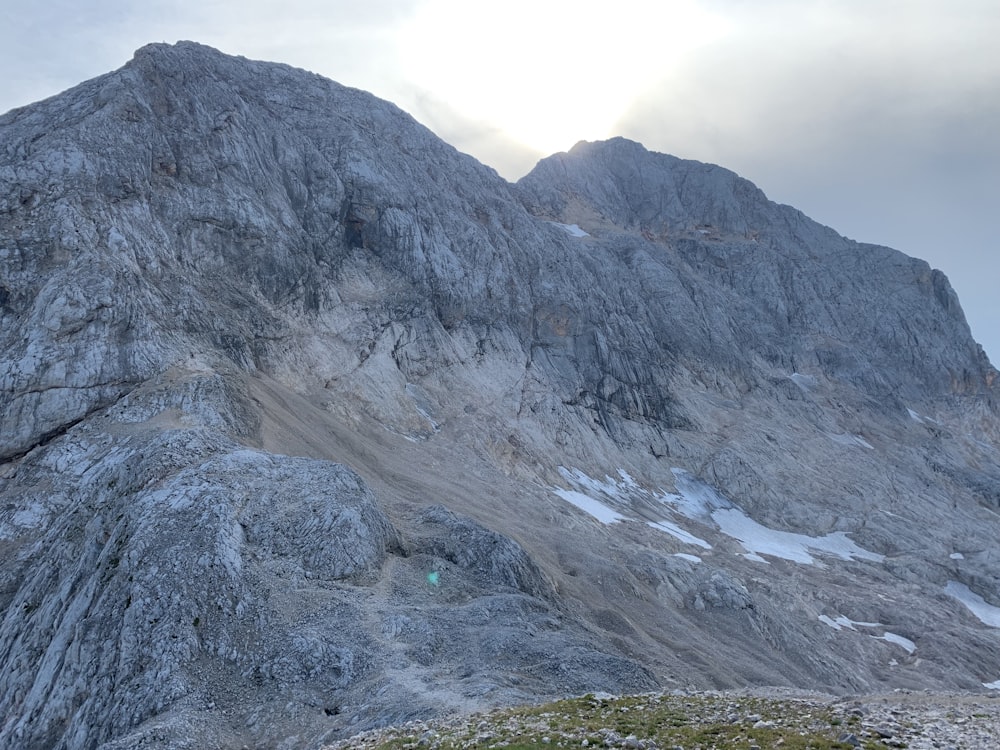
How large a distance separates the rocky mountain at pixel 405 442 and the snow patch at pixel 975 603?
389 millimetres

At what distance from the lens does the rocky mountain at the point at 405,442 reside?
1115 inches

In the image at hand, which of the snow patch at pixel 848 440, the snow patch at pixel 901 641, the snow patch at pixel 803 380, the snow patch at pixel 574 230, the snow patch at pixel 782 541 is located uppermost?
the snow patch at pixel 574 230

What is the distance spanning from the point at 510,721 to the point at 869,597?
190 ft

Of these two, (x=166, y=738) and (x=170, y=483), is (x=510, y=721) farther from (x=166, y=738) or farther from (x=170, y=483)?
(x=170, y=483)

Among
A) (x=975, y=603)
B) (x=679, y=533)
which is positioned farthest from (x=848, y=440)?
(x=679, y=533)

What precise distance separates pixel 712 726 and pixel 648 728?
Answer: 64.0 inches

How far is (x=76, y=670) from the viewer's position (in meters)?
26.4

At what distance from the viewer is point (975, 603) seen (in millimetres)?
73438

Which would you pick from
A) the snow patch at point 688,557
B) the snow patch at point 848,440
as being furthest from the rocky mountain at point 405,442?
the snow patch at point 688,557

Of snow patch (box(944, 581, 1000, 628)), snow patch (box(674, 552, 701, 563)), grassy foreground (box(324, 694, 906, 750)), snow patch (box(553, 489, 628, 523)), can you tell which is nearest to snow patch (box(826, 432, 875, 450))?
snow patch (box(944, 581, 1000, 628))

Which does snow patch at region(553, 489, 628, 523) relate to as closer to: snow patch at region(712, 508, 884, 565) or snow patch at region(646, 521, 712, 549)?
snow patch at region(646, 521, 712, 549)

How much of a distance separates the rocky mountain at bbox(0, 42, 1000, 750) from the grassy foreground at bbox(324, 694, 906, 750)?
4.06 m

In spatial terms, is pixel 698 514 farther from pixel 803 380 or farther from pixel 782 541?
pixel 803 380

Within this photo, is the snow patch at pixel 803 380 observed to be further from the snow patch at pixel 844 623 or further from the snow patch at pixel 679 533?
the snow patch at pixel 844 623
